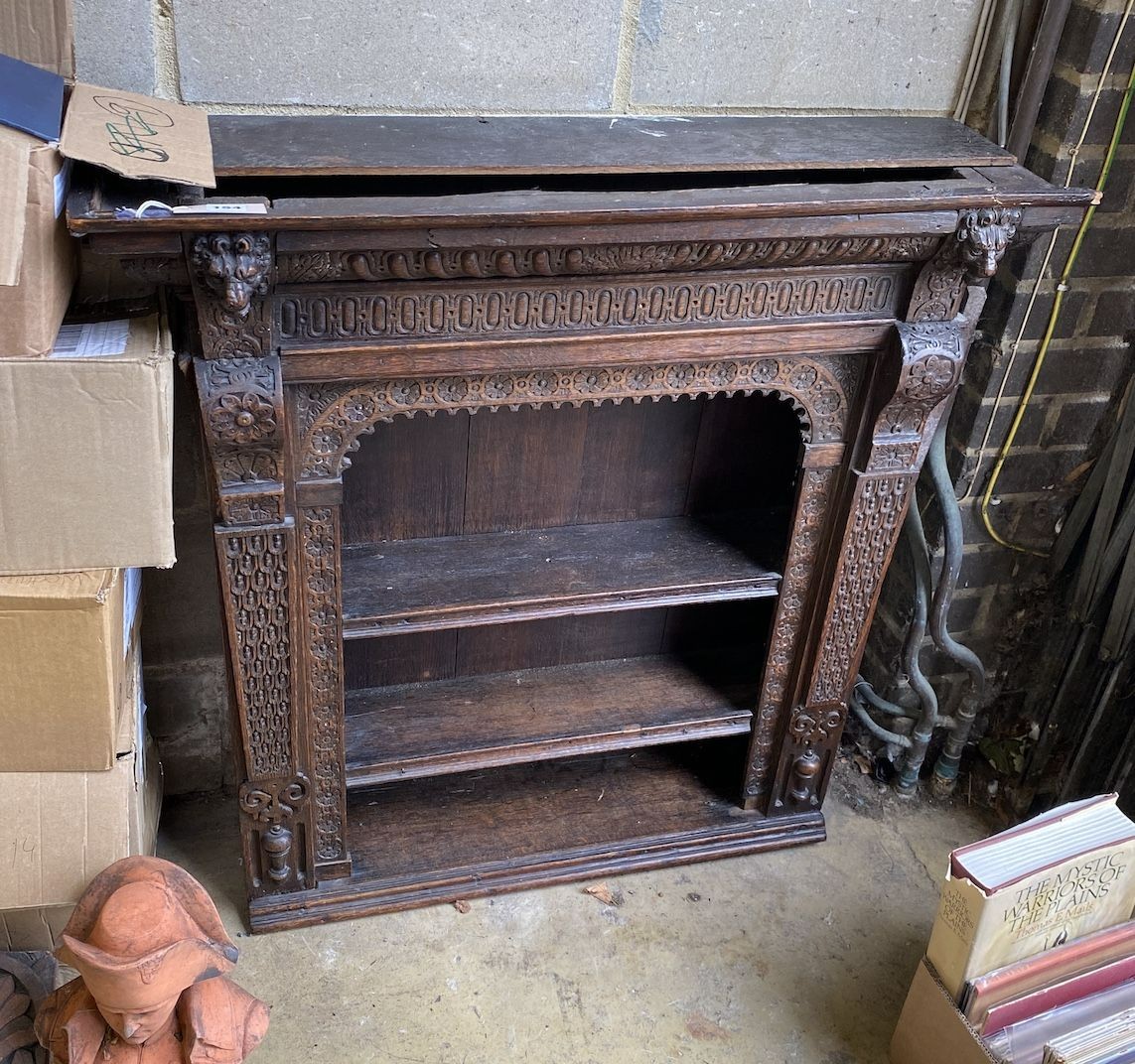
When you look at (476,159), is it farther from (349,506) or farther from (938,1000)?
(938,1000)

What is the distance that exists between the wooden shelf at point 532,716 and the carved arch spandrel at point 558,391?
613mm

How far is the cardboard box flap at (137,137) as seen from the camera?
1.43 meters

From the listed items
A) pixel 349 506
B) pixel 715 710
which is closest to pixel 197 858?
pixel 349 506

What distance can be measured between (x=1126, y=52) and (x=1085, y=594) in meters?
0.97

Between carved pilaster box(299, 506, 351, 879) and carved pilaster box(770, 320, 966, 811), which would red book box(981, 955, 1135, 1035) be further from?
carved pilaster box(299, 506, 351, 879)

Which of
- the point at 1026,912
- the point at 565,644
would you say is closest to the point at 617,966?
the point at 565,644

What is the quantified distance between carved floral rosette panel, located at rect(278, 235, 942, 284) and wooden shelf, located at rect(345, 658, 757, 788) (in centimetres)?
92

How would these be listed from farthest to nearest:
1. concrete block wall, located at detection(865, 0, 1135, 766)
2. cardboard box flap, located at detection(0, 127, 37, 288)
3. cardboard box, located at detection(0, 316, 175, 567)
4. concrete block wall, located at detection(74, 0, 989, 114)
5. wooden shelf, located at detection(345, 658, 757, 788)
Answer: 1. wooden shelf, located at detection(345, 658, 757, 788)
2. concrete block wall, located at detection(865, 0, 1135, 766)
3. concrete block wall, located at detection(74, 0, 989, 114)
4. cardboard box, located at detection(0, 316, 175, 567)
5. cardboard box flap, located at detection(0, 127, 37, 288)

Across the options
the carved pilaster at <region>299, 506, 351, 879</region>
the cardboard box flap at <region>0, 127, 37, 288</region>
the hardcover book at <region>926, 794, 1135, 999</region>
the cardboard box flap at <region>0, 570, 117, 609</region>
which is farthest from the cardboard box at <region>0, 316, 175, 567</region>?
the hardcover book at <region>926, 794, 1135, 999</region>

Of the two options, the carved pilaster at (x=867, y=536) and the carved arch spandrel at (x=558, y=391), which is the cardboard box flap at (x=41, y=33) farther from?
the carved pilaster at (x=867, y=536)

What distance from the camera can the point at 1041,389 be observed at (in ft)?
7.38

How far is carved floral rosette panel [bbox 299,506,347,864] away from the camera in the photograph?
1.84m

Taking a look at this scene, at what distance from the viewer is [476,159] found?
1675 millimetres

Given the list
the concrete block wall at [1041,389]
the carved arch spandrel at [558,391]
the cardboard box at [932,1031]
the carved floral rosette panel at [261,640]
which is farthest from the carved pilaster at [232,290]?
the cardboard box at [932,1031]
